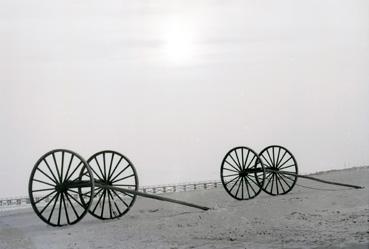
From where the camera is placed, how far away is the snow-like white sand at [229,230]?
27.0 feet

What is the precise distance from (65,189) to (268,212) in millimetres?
5385

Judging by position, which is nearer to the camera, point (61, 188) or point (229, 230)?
point (229, 230)

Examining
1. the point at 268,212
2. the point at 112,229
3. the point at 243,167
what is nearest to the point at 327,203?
the point at 268,212

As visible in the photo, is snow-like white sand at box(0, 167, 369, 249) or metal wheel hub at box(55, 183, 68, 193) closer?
snow-like white sand at box(0, 167, 369, 249)

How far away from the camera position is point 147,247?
8570 mm

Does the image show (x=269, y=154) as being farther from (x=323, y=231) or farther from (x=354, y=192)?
(x=323, y=231)

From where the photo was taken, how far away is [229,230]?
392 inches

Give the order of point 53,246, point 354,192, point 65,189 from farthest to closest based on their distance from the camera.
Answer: point 354,192 < point 65,189 < point 53,246

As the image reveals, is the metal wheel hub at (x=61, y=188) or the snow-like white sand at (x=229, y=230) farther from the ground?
the metal wheel hub at (x=61, y=188)

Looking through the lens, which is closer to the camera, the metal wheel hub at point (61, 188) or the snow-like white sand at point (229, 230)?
the snow-like white sand at point (229, 230)

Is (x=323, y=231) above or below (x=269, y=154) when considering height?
→ below

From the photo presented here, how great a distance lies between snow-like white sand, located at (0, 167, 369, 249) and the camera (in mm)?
8227

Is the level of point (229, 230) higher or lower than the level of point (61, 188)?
lower

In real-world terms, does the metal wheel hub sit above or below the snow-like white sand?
above
